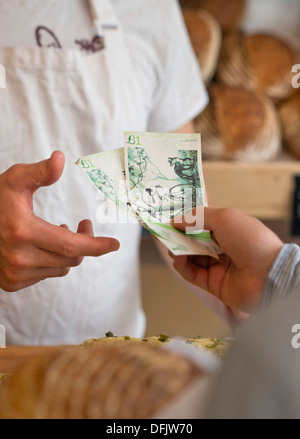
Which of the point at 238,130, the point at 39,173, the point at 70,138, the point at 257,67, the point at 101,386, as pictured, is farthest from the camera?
the point at 257,67

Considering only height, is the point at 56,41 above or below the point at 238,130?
above

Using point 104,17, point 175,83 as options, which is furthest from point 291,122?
point 104,17

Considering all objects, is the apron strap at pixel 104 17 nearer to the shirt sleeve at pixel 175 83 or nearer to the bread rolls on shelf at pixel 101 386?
the shirt sleeve at pixel 175 83

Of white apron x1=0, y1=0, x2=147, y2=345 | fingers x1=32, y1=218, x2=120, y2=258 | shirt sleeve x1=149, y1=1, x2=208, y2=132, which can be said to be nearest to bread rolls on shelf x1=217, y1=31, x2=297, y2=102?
shirt sleeve x1=149, y1=1, x2=208, y2=132

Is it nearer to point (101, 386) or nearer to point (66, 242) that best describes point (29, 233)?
point (66, 242)

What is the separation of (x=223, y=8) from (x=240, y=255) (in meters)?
1.09

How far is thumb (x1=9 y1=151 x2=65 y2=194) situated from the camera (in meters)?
0.57

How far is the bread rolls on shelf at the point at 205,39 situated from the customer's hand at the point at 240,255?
85 centimetres

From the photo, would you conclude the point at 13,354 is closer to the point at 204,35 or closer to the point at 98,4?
the point at 98,4

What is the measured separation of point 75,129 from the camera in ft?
2.85

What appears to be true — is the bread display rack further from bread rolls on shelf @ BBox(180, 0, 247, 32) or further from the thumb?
the thumb

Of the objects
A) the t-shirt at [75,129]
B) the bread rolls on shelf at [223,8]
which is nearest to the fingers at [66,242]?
the t-shirt at [75,129]

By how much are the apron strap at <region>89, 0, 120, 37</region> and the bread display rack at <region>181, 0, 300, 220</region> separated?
0.50 metres

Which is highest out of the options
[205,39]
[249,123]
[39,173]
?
[205,39]
